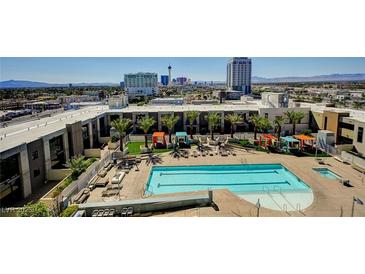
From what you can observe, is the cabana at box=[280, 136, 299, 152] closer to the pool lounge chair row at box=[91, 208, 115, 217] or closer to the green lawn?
the green lawn

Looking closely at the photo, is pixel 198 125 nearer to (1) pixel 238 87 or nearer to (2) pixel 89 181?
(2) pixel 89 181

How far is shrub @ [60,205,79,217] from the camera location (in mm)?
13088

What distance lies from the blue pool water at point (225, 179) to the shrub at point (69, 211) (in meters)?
4.86

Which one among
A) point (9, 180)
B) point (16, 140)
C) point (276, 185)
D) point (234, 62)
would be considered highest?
point (234, 62)

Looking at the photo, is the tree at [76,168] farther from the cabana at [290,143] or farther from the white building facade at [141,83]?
the white building facade at [141,83]

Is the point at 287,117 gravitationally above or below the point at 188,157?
above

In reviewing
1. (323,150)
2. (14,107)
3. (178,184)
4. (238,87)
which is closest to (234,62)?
(238,87)

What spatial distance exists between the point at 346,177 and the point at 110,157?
61.3 ft

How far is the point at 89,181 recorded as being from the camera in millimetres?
18594

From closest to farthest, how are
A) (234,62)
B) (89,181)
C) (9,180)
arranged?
(9,180) < (89,181) < (234,62)

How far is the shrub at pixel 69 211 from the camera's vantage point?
13.1 meters

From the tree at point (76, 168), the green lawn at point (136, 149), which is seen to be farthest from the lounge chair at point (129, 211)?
the green lawn at point (136, 149)

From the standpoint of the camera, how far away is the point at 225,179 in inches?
799

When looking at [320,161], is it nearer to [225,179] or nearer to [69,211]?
[225,179]
